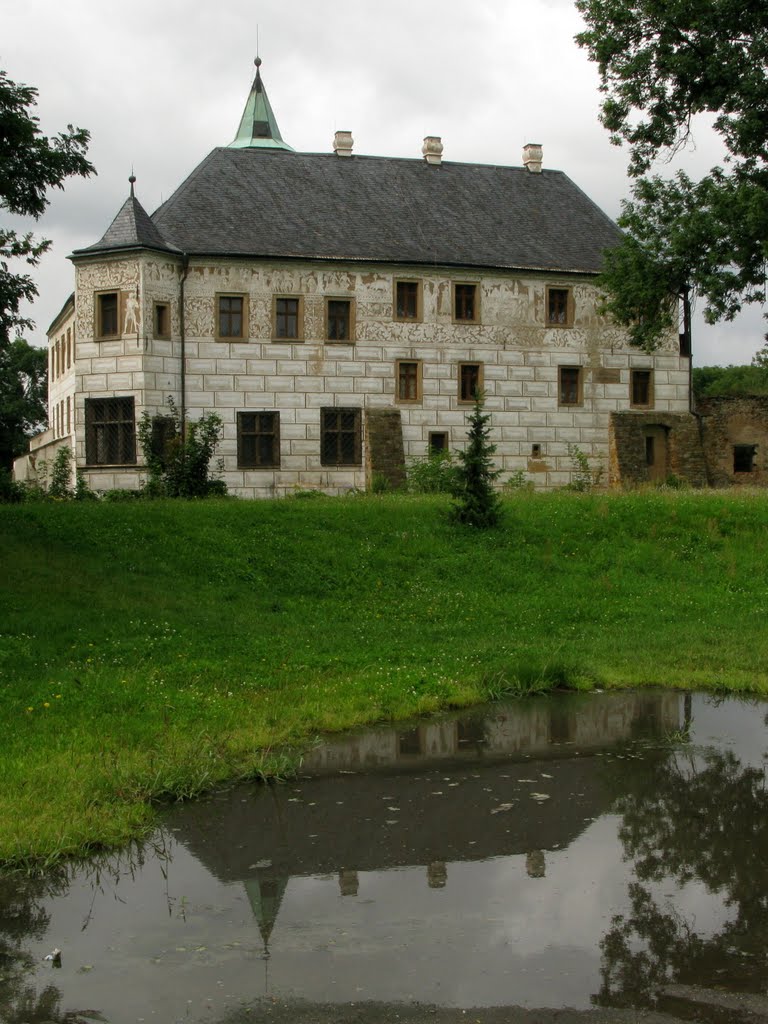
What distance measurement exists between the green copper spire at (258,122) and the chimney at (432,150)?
2424 cm

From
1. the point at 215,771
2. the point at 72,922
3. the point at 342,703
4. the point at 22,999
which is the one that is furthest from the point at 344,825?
the point at 342,703

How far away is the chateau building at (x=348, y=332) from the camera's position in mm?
34438

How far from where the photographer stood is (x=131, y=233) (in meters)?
34.3

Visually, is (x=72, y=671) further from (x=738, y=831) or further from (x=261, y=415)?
(x=261, y=415)

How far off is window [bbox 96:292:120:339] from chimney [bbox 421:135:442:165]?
532 inches

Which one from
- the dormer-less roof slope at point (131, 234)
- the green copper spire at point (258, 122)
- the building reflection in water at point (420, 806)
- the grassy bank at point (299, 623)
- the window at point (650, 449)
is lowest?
the building reflection in water at point (420, 806)

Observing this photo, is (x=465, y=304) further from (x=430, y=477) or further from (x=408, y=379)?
(x=430, y=477)

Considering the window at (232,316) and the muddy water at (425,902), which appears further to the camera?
the window at (232,316)

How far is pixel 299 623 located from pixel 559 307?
23983mm

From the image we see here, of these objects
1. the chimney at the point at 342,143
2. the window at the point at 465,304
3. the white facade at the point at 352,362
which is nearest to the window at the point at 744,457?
the white facade at the point at 352,362

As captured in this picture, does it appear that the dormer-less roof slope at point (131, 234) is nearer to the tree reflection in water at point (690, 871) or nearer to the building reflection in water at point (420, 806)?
the building reflection in water at point (420, 806)

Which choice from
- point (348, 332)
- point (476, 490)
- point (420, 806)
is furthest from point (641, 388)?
point (420, 806)

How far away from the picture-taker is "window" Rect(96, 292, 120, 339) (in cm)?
3434

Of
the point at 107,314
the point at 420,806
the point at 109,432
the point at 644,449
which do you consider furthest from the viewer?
the point at 644,449
